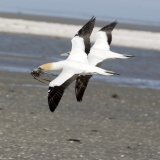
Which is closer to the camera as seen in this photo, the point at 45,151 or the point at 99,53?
the point at 99,53

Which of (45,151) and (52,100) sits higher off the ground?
(52,100)

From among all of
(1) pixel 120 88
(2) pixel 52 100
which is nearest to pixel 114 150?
(2) pixel 52 100

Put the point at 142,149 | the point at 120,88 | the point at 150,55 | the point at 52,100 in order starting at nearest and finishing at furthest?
the point at 52,100 < the point at 142,149 < the point at 120,88 < the point at 150,55

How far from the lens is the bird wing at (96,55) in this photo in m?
7.62

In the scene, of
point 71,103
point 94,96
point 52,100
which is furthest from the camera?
point 94,96

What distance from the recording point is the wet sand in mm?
10609

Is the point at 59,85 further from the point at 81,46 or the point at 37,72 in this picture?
the point at 81,46

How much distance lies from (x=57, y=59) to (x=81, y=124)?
11788 millimetres

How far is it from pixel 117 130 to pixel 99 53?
5001mm

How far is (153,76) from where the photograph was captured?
71.6ft

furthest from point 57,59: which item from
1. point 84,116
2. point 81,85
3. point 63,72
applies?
point 63,72

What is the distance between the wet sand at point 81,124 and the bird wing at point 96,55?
243cm

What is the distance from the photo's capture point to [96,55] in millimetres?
7828

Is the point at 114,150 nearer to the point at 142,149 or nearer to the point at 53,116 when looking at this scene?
the point at 142,149
